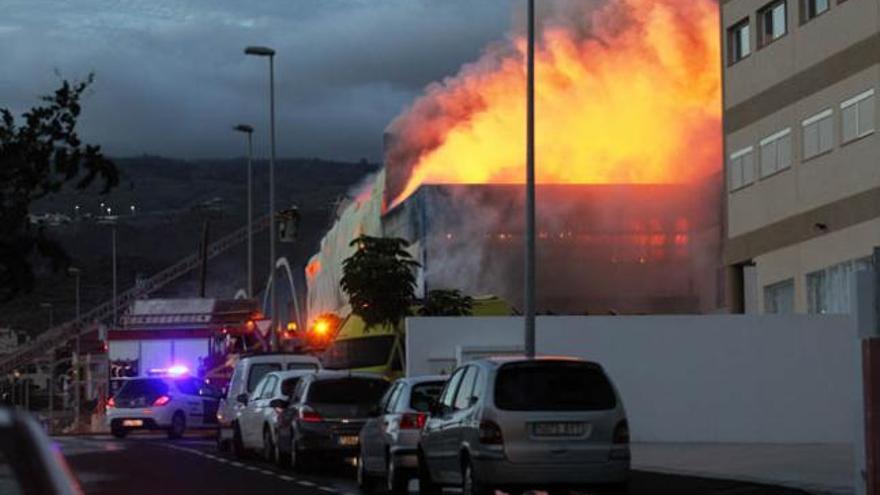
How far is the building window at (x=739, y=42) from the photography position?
44256mm

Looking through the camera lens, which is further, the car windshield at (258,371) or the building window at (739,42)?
the building window at (739,42)

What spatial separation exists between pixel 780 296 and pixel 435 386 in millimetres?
24455

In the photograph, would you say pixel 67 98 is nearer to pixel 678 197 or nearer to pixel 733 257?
pixel 733 257

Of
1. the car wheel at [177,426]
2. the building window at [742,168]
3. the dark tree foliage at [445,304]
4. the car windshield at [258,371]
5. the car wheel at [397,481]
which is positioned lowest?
the car wheel at [177,426]

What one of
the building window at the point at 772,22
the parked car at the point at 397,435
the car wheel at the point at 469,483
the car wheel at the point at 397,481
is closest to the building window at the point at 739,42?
the building window at the point at 772,22

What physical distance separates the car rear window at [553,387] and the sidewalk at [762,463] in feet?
14.1

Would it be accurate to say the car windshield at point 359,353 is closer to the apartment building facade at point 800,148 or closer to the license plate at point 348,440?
the apartment building facade at point 800,148

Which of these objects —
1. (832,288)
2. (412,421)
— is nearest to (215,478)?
(412,421)

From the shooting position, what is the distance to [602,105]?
62.0 metres

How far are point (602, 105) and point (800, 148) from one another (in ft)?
70.9

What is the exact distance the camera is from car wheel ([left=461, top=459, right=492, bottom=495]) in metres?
16.9

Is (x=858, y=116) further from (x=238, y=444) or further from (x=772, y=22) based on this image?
(x=238, y=444)

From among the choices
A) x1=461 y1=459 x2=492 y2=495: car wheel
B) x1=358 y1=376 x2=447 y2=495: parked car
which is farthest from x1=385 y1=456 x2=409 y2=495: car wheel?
x1=461 y1=459 x2=492 y2=495: car wheel

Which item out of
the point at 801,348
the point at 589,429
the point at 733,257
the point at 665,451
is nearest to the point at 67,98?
the point at 589,429
